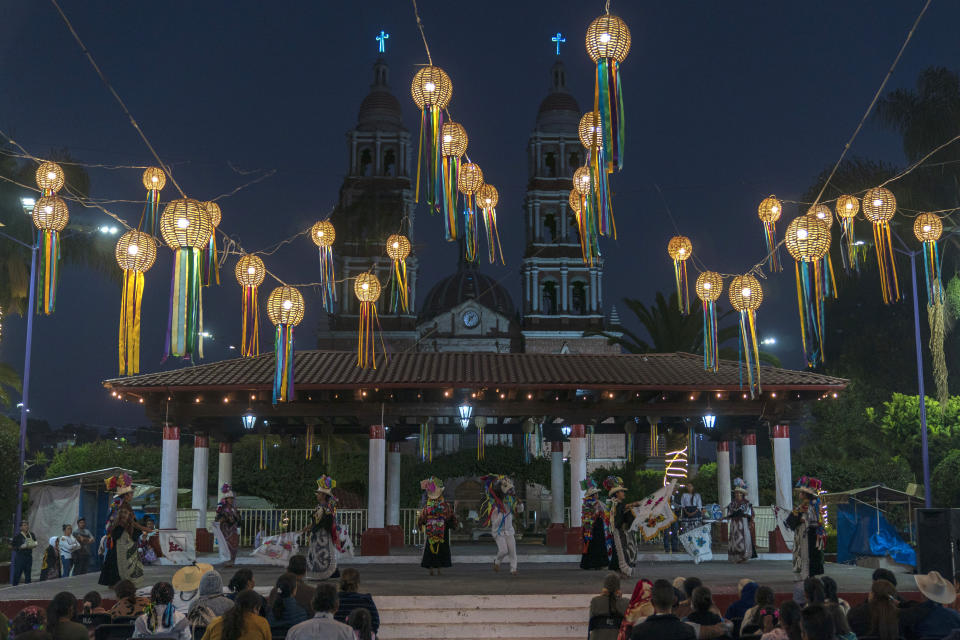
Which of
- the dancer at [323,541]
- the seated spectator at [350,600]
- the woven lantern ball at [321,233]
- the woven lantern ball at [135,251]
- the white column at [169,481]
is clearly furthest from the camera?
the white column at [169,481]

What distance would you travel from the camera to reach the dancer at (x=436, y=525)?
1561 cm

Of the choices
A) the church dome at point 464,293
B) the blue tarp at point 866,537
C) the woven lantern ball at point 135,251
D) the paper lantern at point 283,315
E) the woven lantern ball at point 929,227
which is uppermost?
the church dome at point 464,293

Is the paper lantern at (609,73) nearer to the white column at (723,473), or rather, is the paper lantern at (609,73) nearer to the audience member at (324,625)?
the audience member at (324,625)

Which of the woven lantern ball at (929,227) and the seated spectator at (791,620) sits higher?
the woven lantern ball at (929,227)

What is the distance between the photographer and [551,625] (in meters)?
12.1

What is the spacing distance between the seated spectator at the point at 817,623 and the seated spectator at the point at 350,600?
140 inches

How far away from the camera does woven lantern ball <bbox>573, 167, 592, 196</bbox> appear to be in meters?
14.6

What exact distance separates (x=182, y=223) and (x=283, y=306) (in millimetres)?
4394

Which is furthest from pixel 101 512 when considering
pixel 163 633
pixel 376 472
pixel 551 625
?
pixel 163 633

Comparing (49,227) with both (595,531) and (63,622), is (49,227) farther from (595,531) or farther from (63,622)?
(595,531)

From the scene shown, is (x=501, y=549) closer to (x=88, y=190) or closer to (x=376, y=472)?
(x=376, y=472)

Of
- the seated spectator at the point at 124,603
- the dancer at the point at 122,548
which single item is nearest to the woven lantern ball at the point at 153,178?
the dancer at the point at 122,548

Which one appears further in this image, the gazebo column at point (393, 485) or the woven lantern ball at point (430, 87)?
the gazebo column at point (393, 485)

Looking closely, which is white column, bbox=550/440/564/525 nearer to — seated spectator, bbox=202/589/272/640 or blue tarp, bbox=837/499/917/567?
blue tarp, bbox=837/499/917/567
